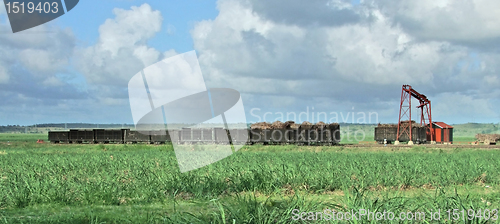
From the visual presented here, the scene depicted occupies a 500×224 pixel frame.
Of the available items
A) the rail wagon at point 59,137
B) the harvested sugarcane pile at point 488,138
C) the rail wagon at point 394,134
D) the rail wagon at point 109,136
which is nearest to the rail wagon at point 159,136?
the rail wagon at point 109,136

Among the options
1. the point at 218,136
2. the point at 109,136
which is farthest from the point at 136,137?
the point at 218,136

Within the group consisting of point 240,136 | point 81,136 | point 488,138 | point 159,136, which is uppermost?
point 81,136

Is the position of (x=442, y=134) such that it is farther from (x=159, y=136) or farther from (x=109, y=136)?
(x=109, y=136)

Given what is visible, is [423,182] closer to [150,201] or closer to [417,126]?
[150,201]

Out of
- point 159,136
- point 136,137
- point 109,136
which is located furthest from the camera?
point 109,136

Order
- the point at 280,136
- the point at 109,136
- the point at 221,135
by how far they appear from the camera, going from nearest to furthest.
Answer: the point at 280,136
the point at 221,135
the point at 109,136

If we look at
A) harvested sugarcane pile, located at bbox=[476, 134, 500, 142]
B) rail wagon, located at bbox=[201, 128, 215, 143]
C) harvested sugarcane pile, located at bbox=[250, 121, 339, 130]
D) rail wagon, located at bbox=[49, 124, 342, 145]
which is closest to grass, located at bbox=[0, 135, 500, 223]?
rail wagon, located at bbox=[49, 124, 342, 145]

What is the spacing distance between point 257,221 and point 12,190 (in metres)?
7.43

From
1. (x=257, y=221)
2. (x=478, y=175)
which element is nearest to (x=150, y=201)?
(x=257, y=221)

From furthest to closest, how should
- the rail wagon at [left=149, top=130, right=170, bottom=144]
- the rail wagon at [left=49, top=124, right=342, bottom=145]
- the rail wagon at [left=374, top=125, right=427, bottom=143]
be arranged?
the rail wagon at [left=149, top=130, right=170, bottom=144] → the rail wagon at [left=374, top=125, right=427, bottom=143] → the rail wagon at [left=49, top=124, right=342, bottom=145]

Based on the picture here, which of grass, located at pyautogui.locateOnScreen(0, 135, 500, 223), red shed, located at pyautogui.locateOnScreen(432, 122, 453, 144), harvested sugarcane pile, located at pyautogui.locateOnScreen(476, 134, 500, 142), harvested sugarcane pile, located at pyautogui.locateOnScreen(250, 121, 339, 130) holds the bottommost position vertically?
grass, located at pyautogui.locateOnScreen(0, 135, 500, 223)

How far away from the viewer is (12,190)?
10578mm

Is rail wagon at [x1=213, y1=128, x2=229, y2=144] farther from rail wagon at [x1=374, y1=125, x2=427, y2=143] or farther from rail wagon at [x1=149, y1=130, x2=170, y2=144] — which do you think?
rail wagon at [x1=374, y1=125, x2=427, y2=143]

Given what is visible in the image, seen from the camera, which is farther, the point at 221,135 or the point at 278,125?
the point at 278,125
